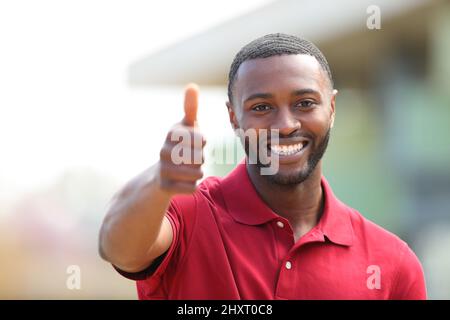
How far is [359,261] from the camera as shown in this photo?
6.90 feet

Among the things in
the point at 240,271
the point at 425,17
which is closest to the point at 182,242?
the point at 240,271

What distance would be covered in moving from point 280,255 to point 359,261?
24 cm

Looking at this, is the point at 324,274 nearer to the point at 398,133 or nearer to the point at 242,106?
the point at 242,106

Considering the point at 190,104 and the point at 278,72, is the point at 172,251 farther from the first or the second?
the point at 278,72

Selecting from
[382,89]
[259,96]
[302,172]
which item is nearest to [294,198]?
[302,172]

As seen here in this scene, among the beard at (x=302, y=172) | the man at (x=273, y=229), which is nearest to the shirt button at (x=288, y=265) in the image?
the man at (x=273, y=229)

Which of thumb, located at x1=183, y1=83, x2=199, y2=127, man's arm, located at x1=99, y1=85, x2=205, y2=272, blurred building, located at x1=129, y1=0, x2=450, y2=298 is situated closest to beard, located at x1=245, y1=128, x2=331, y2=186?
man's arm, located at x1=99, y1=85, x2=205, y2=272

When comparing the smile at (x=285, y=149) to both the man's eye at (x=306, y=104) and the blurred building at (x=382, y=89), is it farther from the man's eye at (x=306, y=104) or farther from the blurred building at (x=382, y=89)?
the blurred building at (x=382, y=89)

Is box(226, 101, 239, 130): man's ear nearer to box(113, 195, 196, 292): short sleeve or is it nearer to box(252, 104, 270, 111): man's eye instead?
box(252, 104, 270, 111): man's eye

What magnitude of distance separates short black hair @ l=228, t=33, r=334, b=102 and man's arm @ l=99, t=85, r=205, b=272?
50cm

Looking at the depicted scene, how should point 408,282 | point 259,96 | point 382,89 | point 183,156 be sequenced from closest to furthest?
point 183,156, point 259,96, point 408,282, point 382,89

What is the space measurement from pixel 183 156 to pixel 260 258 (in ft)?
1.69

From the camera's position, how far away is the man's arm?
1.62 metres

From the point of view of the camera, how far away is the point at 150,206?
1.72 m
